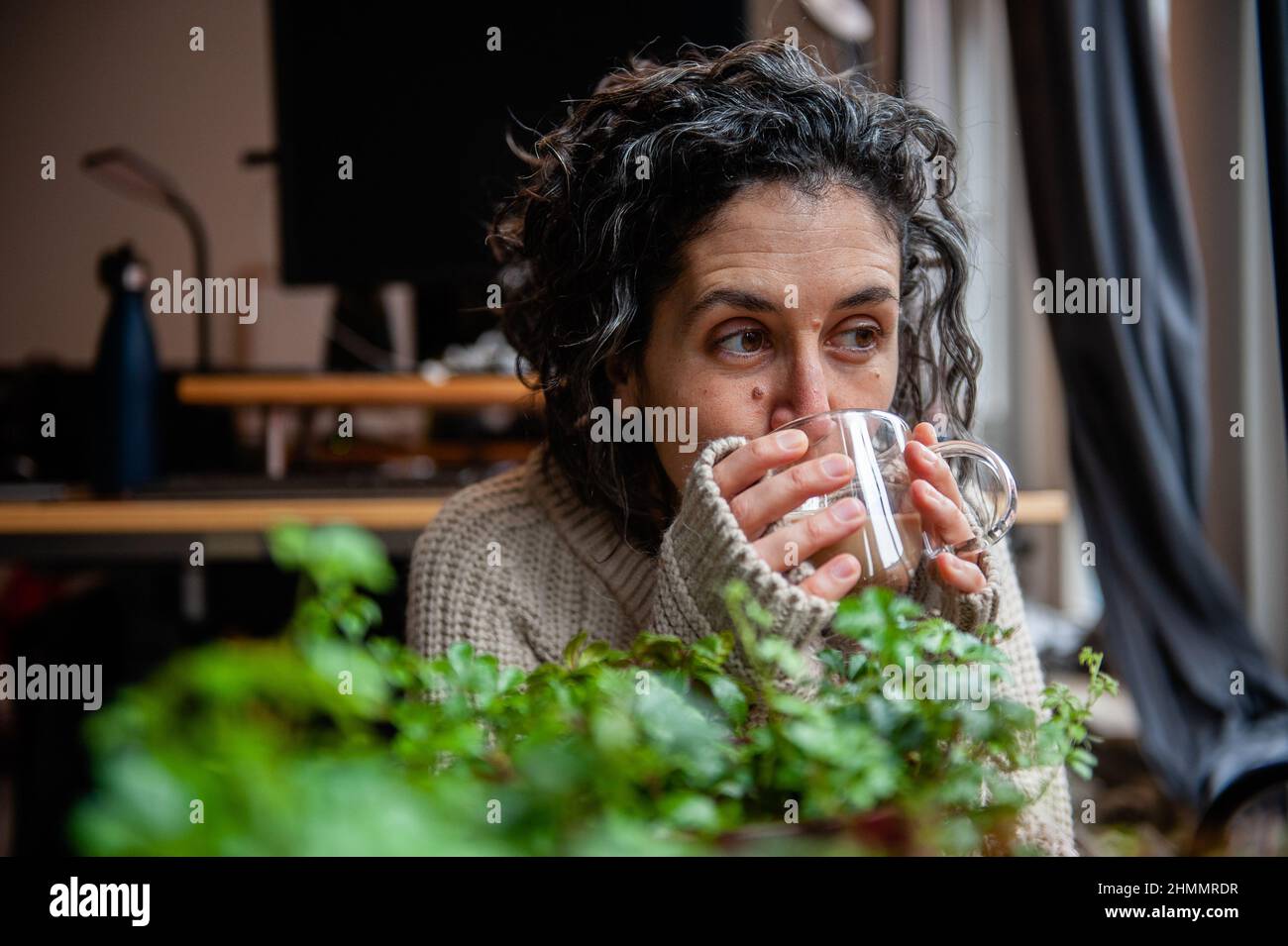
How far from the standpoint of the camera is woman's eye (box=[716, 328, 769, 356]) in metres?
0.89

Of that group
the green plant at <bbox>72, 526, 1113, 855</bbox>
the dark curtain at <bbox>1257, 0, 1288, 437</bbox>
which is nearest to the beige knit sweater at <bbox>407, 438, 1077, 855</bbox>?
the dark curtain at <bbox>1257, 0, 1288, 437</bbox>

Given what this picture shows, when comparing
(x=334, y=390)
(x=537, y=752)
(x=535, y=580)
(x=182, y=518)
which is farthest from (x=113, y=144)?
(x=537, y=752)

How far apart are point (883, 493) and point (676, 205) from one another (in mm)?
350

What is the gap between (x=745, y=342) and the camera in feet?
2.92

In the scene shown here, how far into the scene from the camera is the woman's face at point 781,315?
861 mm

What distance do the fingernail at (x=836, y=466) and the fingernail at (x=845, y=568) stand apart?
5 cm

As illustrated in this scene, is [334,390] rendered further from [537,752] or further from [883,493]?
[537,752]

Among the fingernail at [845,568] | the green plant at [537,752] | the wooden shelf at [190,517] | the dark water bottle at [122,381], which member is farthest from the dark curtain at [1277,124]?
the dark water bottle at [122,381]

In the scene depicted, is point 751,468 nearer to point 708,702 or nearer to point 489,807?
point 708,702

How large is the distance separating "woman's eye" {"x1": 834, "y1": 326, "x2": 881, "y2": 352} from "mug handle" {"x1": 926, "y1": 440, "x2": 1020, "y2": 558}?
182mm

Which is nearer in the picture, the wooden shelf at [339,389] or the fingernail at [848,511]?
the fingernail at [848,511]

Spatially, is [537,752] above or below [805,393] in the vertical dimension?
below

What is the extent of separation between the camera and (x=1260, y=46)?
2.95ft

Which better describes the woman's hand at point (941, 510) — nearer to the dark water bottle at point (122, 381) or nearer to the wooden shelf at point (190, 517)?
the wooden shelf at point (190, 517)
